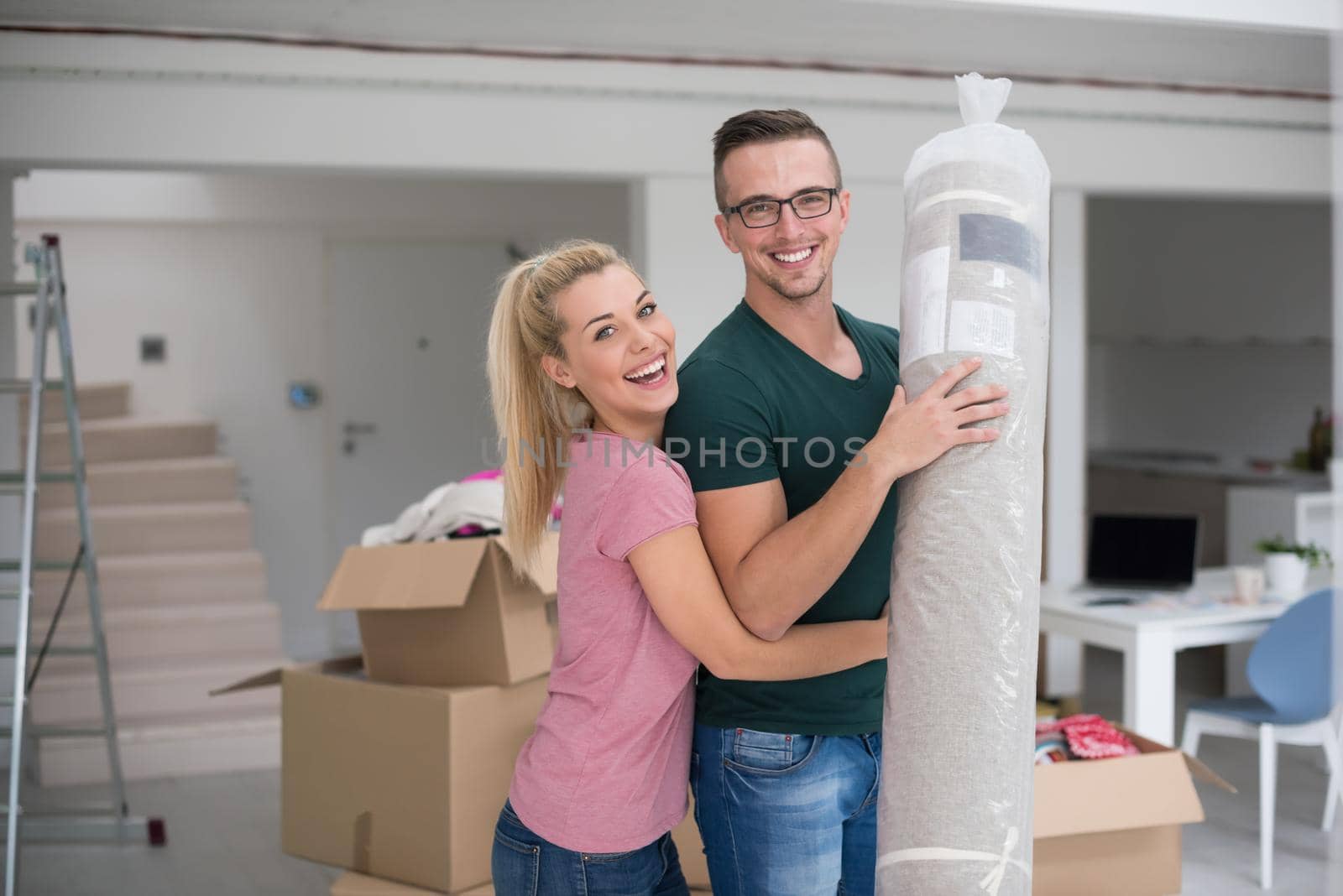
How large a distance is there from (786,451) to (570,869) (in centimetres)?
57

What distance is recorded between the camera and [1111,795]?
8.69 feet

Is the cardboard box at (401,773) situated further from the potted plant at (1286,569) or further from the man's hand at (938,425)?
the potted plant at (1286,569)

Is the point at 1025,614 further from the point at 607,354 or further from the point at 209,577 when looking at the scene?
the point at 209,577

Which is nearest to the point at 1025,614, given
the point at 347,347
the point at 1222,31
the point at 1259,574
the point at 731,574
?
the point at 731,574

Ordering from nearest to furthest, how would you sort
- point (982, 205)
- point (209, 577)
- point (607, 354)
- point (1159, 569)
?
point (982, 205) → point (607, 354) → point (1159, 569) → point (209, 577)

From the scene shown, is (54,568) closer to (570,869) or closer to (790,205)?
(570,869)

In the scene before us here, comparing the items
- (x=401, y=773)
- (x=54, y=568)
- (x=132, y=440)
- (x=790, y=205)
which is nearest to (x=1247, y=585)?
(x=401, y=773)

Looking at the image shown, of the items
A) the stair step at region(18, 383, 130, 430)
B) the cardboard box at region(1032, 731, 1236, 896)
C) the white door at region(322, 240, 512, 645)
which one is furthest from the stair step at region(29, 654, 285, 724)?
the cardboard box at region(1032, 731, 1236, 896)

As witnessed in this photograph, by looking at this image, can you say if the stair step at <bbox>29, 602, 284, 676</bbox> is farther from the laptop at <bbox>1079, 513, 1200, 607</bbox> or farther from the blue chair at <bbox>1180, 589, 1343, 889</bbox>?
the blue chair at <bbox>1180, 589, 1343, 889</bbox>

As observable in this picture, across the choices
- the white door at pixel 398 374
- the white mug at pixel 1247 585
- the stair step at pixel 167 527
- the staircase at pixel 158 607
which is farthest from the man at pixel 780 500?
the white door at pixel 398 374

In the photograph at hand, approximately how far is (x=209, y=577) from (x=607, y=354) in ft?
14.4

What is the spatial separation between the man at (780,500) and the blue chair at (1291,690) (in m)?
2.43

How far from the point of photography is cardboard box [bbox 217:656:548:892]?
2629 millimetres

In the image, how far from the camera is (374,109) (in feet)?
13.4
